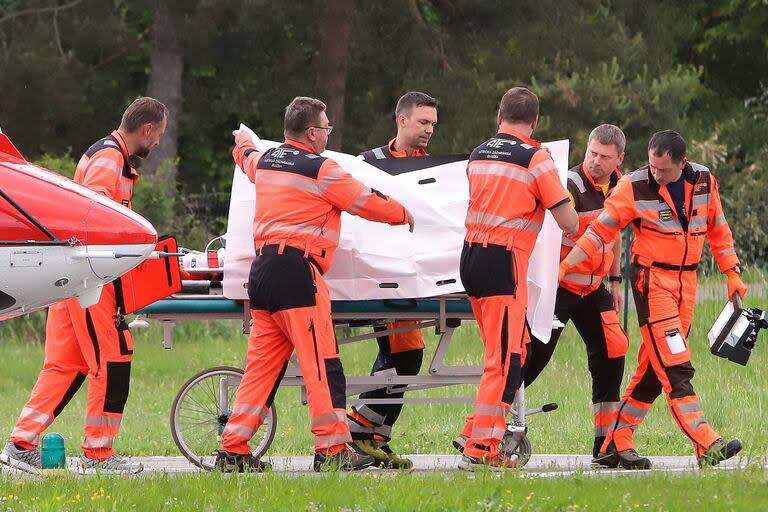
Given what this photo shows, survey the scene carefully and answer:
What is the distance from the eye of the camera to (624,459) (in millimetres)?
9523

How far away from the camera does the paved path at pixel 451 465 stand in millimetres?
9055

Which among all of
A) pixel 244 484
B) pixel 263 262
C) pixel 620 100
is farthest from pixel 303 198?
pixel 620 100

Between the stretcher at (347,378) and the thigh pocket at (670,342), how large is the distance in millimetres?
828

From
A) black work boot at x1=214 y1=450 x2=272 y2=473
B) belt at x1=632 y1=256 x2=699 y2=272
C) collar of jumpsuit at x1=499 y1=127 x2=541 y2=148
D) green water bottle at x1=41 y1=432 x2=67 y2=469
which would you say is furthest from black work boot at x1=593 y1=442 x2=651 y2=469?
green water bottle at x1=41 y1=432 x2=67 y2=469

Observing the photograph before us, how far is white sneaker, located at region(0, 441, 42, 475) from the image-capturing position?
9312 mm

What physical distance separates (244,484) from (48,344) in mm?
2194

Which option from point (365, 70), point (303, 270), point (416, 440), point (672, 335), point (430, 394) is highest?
point (365, 70)

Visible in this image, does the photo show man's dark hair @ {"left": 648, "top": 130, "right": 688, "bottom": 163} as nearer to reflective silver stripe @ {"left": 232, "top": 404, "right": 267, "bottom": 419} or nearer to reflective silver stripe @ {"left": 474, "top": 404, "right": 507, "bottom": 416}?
reflective silver stripe @ {"left": 474, "top": 404, "right": 507, "bottom": 416}

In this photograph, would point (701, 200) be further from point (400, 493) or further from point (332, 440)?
point (400, 493)

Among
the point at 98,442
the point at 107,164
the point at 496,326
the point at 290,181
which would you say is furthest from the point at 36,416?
the point at 496,326

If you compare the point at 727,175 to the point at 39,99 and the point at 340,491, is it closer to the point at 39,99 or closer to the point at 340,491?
the point at 39,99

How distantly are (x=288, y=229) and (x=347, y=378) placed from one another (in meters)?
1.21

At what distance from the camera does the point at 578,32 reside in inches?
1025

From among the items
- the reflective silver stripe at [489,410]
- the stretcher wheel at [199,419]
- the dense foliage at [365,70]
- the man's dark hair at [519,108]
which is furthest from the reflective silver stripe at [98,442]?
the dense foliage at [365,70]
